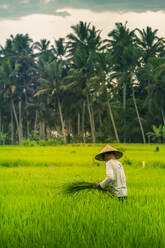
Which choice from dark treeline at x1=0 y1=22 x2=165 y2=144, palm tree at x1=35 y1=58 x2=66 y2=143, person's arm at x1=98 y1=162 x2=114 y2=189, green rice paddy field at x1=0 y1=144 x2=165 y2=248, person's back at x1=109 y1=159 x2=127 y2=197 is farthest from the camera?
palm tree at x1=35 y1=58 x2=66 y2=143

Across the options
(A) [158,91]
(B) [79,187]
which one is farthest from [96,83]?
(B) [79,187]

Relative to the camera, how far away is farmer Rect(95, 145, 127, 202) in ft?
11.8

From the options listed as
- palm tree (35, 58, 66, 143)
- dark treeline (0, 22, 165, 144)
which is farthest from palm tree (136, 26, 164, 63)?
palm tree (35, 58, 66, 143)

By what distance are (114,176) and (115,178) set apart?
0.03 metres

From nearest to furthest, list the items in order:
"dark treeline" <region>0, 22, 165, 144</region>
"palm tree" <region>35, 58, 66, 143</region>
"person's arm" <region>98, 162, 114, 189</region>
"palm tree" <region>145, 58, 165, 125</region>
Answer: "person's arm" <region>98, 162, 114, 189</region>, "palm tree" <region>145, 58, 165, 125</region>, "dark treeline" <region>0, 22, 165, 144</region>, "palm tree" <region>35, 58, 66, 143</region>

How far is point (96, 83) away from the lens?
32969mm

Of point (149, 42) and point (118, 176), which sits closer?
point (118, 176)

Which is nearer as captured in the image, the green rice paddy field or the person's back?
the green rice paddy field

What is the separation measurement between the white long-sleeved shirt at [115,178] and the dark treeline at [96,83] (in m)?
25.6

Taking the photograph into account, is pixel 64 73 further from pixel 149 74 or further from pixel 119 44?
pixel 149 74

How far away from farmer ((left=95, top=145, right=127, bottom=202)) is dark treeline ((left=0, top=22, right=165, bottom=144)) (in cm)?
2562

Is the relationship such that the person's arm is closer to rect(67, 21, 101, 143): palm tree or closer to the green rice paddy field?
the green rice paddy field

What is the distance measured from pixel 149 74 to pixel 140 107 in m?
4.27

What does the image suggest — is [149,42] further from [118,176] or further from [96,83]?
[118,176]
